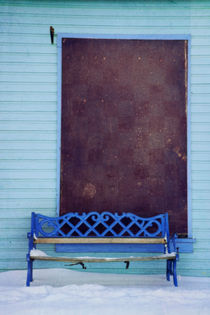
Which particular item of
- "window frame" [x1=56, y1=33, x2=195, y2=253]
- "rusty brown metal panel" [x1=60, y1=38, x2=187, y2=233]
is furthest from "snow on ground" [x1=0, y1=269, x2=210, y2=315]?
"rusty brown metal panel" [x1=60, y1=38, x2=187, y2=233]

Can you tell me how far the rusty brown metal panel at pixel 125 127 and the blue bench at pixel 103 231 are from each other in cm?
18

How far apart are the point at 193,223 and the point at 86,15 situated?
316 centimetres

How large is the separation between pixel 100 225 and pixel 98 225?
0.09ft

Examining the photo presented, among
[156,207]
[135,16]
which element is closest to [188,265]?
[156,207]

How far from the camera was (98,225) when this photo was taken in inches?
189

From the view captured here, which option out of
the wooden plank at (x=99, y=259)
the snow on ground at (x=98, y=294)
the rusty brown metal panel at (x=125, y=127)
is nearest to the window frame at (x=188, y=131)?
the rusty brown metal panel at (x=125, y=127)

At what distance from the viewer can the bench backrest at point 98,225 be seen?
14.9 feet

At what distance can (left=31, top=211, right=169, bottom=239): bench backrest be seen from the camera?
455cm

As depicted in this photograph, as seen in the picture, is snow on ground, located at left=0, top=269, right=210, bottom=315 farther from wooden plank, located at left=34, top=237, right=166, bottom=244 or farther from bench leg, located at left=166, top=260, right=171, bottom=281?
wooden plank, located at left=34, top=237, right=166, bottom=244

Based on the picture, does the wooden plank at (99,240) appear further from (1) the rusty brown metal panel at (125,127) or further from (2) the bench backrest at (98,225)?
(1) the rusty brown metal panel at (125,127)

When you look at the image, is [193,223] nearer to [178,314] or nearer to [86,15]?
[178,314]

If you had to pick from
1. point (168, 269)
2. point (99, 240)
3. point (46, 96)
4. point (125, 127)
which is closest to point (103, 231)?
point (99, 240)

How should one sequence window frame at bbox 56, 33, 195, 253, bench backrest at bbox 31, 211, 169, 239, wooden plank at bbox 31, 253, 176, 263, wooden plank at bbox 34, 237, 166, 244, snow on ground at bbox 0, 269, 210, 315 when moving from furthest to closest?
window frame at bbox 56, 33, 195, 253 → bench backrest at bbox 31, 211, 169, 239 → wooden plank at bbox 34, 237, 166, 244 → wooden plank at bbox 31, 253, 176, 263 → snow on ground at bbox 0, 269, 210, 315

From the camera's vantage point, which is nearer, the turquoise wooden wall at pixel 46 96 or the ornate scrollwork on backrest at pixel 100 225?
the ornate scrollwork on backrest at pixel 100 225
